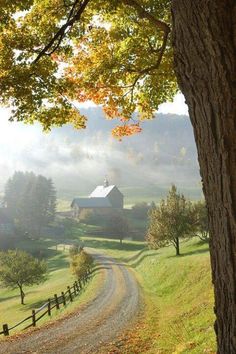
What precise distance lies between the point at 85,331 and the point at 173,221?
37177mm

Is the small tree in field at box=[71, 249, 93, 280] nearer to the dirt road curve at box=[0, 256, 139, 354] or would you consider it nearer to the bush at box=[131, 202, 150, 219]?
the dirt road curve at box=[0, 256, 139, 354]

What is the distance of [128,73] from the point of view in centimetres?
1278

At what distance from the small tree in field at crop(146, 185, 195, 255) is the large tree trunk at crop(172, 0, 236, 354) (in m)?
51.2

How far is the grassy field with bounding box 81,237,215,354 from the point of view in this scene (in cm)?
1406

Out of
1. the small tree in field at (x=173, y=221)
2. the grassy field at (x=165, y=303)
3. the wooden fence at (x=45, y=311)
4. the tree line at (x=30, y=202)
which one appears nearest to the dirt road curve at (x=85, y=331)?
the grassy field at (x=165, y=303)

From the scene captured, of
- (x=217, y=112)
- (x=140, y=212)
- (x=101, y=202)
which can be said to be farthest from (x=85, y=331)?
(x=101, y=202)

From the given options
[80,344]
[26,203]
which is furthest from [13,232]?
[80,344]

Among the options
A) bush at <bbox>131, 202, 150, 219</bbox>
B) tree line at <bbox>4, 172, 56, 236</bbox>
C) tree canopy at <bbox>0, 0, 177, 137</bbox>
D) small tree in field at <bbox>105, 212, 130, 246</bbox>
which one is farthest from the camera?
bush at <bbox>131, 202, 150, 219</bbox>

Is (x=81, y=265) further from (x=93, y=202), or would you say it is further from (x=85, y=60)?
(x=93, y=202)

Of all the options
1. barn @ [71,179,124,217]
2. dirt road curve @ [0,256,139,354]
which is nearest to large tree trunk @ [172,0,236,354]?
dirt road curve @ [0,256,139,354]

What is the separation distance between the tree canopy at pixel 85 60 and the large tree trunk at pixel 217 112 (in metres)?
5.65

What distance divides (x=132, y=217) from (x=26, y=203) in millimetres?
36381

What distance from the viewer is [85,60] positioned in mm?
12688

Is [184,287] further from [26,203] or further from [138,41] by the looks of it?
[26,203]
